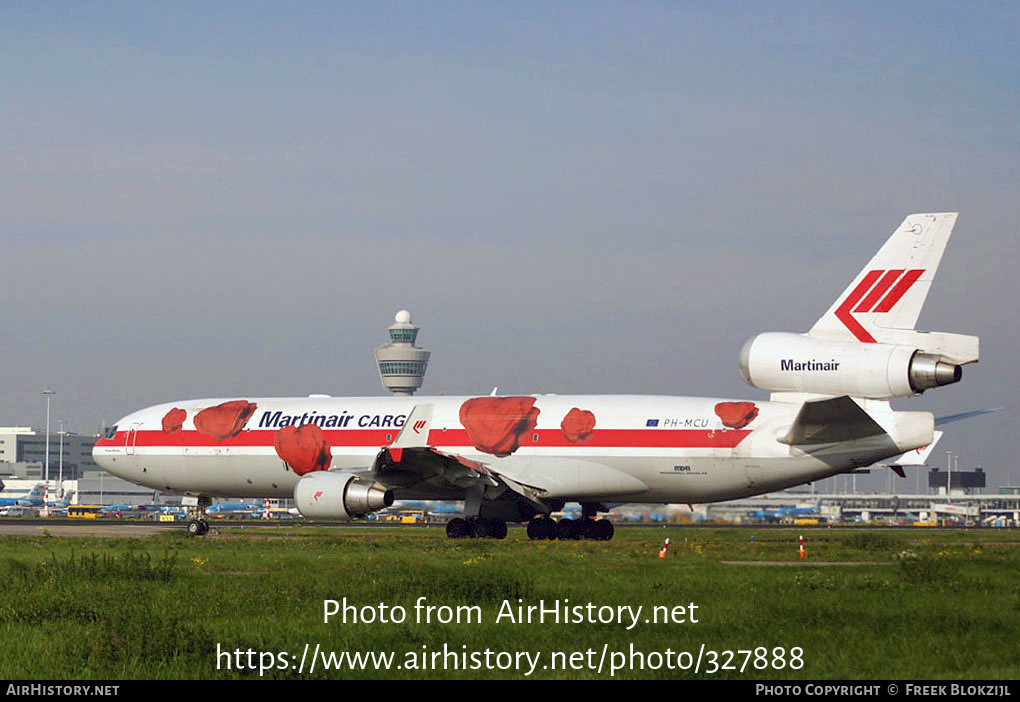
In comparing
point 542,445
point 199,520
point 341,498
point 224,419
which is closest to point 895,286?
point 542,445

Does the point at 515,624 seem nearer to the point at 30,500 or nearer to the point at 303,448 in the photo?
the point at 303,448

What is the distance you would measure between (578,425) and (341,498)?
8.45 metres

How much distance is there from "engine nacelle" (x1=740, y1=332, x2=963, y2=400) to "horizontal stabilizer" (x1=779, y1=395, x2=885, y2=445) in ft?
2.36

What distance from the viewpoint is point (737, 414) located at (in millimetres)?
39625

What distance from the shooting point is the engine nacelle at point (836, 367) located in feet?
105

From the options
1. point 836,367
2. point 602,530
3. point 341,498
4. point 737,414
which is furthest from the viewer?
point 602,530

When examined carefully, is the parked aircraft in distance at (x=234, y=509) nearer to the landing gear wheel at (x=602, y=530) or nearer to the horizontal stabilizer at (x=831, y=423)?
the landing gear wheel at (x=602, y=530)

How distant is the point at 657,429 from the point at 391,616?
2423 cm

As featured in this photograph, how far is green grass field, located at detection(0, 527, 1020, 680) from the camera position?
13281mm

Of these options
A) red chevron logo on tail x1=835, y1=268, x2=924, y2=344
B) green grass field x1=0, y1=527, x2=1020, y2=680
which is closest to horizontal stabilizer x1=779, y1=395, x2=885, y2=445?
red chevron logo on tail x1=835, y1=268, x2=924, y2=344
